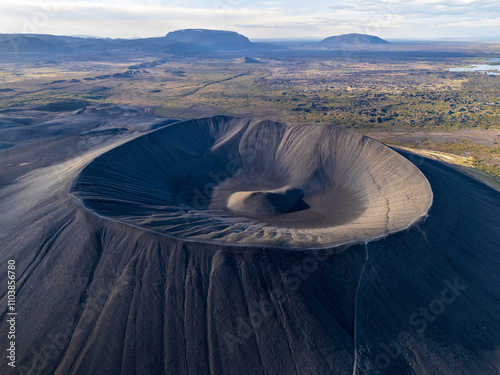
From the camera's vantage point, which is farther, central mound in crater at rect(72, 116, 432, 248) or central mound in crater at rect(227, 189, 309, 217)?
central mound in crater at rect(227, 189, 309, 217)

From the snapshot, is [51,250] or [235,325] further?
[51,250]

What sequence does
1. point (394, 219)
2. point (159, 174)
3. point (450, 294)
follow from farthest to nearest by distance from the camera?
1. point (159, 174)
2. point (394, 219)
3. point (450, 294)

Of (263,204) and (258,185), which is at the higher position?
(263,204)

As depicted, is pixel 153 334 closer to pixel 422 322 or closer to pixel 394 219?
pixel 422 322

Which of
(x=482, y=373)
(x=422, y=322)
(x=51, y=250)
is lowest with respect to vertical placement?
(x=482, y=373)

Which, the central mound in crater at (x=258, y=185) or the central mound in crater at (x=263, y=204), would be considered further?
the central mound in crater at (x=263, y=204)

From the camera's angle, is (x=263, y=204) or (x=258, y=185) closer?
(x=263, y=204)

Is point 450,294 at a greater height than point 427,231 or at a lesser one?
lesser

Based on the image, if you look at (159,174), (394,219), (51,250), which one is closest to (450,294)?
(394,219)
